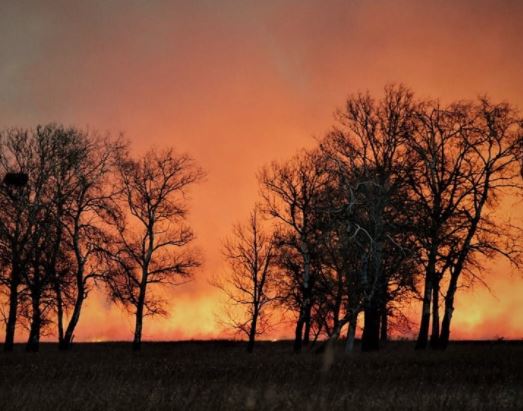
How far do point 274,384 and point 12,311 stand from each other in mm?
24270

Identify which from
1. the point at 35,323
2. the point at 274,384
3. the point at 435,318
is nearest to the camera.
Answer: the point at 274,384

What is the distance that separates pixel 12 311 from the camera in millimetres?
35500

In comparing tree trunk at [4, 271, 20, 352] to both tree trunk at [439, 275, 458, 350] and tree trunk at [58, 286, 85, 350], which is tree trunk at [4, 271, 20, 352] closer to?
tree trunk at [58, 286, 85, 350]

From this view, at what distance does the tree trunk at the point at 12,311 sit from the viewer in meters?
34.4

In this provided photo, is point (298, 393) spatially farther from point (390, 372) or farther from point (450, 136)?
point (450, 136)

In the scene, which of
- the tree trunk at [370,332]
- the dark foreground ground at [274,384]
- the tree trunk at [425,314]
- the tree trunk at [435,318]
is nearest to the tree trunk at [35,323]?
the dark foreground ground at [274,384]

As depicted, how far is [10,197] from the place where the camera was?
35.4m

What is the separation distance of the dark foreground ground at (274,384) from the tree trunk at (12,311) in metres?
8.08

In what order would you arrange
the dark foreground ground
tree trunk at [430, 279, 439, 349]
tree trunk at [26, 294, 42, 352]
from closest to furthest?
the dark foreground ground < tree trunk at [430, 279, 439, 349] < tree trunk at [26, 294, 42, 352]

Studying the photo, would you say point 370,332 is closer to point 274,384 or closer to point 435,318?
point 435,318

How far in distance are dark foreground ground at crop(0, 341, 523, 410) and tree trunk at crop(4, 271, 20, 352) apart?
8080mm

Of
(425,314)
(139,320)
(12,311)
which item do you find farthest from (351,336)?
(12,311)

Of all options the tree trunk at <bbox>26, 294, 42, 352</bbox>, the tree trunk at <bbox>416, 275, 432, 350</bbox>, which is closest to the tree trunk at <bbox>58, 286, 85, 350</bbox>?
the tree trunk at <bbox>26, 294, 42, 352</bbox>

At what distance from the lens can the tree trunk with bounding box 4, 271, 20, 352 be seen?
113ft
